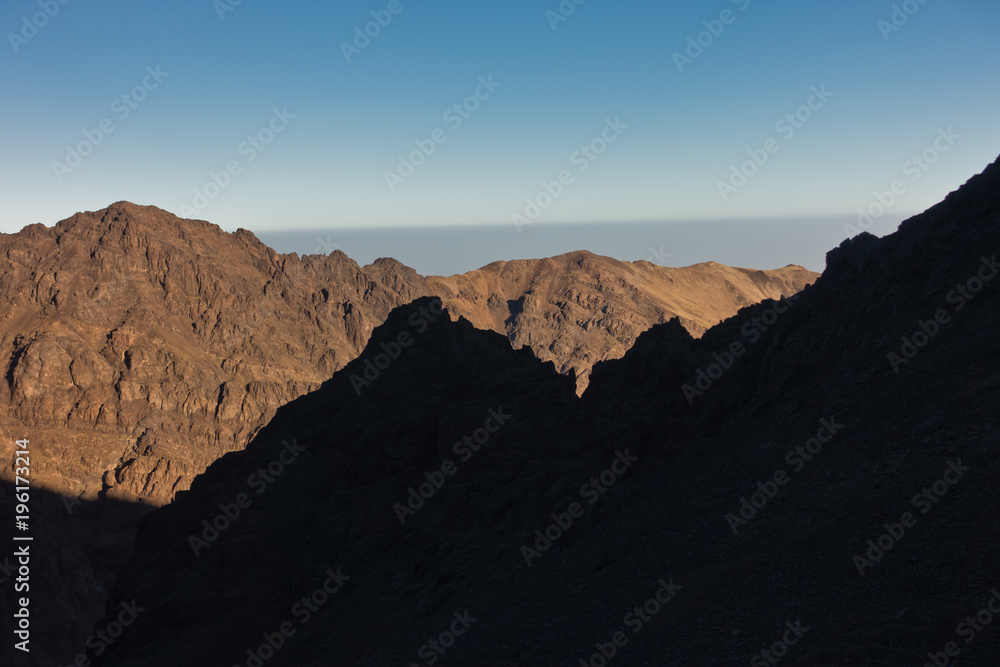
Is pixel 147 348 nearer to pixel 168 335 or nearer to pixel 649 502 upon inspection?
pixel 168 335

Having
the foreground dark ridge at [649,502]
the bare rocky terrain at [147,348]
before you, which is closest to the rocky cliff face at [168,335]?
the bare rocky terrain at [147,348]

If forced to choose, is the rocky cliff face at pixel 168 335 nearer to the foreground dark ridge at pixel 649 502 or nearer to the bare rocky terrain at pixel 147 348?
the bare rocky terrain at pixel 147 348

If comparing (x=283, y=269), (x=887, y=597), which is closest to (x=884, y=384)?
(x=887, y=597)

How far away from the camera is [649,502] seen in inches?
1009

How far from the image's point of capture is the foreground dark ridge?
16.4m

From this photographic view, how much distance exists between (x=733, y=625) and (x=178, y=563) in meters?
33.6

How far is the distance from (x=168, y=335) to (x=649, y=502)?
149 meters

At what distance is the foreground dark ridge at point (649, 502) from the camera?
53.9ft

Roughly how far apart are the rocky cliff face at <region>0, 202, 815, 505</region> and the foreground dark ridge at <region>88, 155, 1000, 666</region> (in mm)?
91239

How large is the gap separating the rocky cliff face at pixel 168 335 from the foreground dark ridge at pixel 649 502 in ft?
299

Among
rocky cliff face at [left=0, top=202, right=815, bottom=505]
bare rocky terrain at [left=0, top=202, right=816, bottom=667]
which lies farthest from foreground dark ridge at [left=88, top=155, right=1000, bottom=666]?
rocky cliff face at [left=0, top=202, right=815, bottom=505]

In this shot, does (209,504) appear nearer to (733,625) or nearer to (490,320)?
(733,625)

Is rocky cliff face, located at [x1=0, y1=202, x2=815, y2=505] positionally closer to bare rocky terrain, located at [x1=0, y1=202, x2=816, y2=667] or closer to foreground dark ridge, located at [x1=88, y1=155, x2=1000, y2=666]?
bare rocky terrain, located at [x1=0, y1=202, x2=816, y2=667]

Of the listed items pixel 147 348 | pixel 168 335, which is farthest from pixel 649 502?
pixel 168 335
